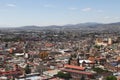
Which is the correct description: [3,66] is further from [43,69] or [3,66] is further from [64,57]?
[64,57]

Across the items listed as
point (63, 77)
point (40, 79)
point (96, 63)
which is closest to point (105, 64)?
point (96, 63)

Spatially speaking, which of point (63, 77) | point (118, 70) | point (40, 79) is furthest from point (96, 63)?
point (40, 79)

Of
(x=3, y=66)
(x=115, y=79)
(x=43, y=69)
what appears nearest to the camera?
(x=115, y=79)

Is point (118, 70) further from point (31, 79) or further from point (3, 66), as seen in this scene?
point (3, 66)

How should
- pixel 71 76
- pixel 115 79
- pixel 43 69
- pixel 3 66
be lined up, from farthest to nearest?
pixel 3 66
pixel 43 69
pixel 71 76
pixel 115 79

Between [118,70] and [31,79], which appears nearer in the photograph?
[31,79]

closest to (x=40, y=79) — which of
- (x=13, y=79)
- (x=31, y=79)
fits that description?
(x=31, y=79)

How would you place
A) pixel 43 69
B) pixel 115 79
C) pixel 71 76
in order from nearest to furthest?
1. pixel 115 79
2. pixel 71 76
3. pixel 43 69

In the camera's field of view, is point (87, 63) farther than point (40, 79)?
Yes

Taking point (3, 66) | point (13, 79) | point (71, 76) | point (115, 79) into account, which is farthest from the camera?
point (3, 66)
